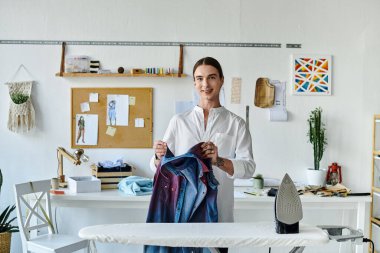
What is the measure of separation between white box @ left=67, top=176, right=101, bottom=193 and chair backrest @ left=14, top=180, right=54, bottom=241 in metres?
0.22

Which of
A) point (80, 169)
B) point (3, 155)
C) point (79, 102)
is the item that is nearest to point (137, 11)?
point (79, 102)

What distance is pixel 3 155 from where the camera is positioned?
3850 mm

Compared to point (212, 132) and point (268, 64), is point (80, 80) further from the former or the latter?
point (212, 132)

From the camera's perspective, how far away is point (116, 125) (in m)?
3.83

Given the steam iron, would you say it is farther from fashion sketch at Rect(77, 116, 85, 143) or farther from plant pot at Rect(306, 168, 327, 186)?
fashion sketch at Rect(77, 116, 85, 143)

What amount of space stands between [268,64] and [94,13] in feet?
5.37

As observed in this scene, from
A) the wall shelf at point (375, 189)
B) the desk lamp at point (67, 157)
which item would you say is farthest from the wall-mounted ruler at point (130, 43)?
the wall shelf at point (375, 189)

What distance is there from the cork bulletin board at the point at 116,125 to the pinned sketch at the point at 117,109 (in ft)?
0.06

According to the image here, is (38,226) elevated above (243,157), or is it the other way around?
(243,157)

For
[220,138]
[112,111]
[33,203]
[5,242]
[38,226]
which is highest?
[112,111]

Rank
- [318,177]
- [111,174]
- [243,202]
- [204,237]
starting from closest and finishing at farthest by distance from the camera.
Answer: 1. [204,237]
2. [243,202]
3. [111,174]
4. [318,177]

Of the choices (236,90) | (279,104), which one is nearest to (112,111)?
(236,90)

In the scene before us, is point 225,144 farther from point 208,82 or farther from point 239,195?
point 239,195

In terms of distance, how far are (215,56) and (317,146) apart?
1.21m
